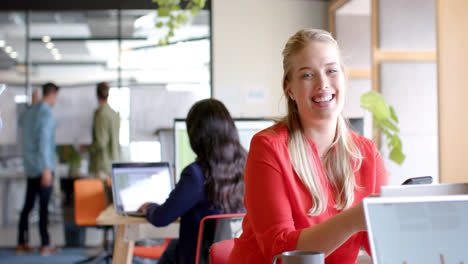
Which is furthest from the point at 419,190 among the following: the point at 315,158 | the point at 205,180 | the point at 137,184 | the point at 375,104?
the point at 375,104

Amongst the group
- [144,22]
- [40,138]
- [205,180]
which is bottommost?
[205,180]

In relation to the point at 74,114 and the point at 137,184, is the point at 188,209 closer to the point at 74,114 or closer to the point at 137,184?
the point at 137,184

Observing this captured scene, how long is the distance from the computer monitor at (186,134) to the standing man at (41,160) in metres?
3.37

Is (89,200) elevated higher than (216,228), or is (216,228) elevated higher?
(216,228)

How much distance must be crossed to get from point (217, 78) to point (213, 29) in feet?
2.08

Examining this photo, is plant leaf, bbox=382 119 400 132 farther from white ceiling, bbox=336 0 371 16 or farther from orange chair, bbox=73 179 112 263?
white ceiling, bbox=336 0 371 16

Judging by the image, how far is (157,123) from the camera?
22.7 ft

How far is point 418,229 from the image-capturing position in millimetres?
1089

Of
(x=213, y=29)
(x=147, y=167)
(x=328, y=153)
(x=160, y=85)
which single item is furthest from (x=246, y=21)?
(x=328, y=153)

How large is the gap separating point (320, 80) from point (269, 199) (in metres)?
0.38

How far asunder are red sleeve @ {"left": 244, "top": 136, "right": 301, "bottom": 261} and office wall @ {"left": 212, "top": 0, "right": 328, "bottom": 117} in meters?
5.27

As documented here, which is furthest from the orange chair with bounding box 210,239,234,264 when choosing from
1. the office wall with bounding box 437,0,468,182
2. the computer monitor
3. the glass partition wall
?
the glass partition wall

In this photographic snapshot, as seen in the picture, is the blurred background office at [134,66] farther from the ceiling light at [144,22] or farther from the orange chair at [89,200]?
the orange chair at [89,200]

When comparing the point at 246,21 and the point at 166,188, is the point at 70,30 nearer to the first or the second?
the point at 246,21
